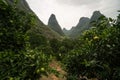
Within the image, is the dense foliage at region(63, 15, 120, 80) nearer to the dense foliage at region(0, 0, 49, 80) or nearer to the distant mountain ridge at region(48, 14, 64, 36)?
the dense foliage at region(0, 0, 49, 80)

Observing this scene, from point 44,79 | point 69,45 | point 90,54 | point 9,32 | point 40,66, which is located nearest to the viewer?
point 40,66

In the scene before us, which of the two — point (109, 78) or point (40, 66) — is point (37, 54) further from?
→ point (109, 78)

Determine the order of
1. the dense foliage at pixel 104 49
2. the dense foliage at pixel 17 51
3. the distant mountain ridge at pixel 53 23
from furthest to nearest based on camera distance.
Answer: the distant mountain ridge at pixel 53 23 → the dense foliage at pixel 104 49 → the dense foliage at pixel 17 51

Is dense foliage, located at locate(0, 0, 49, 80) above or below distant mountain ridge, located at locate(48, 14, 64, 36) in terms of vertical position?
below

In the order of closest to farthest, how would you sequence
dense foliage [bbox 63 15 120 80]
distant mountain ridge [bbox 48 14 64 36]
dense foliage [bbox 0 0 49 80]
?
dense foliage [bbox 0 0 49 80] < dense foliage [bbox 63 15 120 80] < distant mountain ridge [bbox 48 14 64 36]

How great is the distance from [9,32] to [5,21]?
1.32 feet

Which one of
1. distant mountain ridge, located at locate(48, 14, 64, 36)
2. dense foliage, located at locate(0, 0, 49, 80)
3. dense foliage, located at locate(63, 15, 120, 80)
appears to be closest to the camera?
dense foliage, located at locate(0, 0, 49, 80)

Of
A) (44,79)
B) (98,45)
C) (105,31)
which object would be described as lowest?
(44,79)

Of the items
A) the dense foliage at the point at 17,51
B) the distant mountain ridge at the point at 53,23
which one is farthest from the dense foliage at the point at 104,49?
the distant mountain ridge at the point at 53,23

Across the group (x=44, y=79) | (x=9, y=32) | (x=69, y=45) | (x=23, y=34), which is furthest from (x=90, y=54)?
(x=69, y=45)

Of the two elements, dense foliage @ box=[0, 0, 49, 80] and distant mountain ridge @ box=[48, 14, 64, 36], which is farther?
distant mountain ridge @ box=[48, 14, 64, 36]

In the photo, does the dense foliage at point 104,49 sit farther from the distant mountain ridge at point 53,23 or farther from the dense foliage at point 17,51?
the distant mountain ridge at point 53,23

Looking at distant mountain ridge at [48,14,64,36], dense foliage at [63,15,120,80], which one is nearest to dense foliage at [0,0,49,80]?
dense foliage at [63,15,120,80]

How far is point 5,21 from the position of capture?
20.2ft
